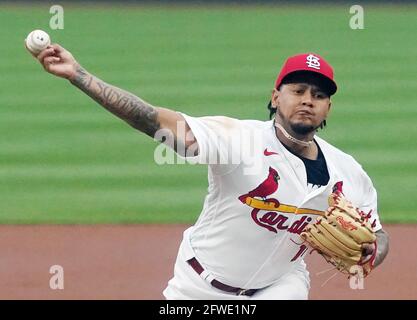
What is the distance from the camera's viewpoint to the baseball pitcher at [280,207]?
4.54m

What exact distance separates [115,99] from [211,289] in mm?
1075

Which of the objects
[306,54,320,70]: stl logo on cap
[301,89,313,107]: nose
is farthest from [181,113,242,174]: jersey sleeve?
[306,54,320,70]: stl logo on cap

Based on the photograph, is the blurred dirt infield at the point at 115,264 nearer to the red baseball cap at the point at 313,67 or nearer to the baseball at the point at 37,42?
the red baseball cap at the point at 313,67

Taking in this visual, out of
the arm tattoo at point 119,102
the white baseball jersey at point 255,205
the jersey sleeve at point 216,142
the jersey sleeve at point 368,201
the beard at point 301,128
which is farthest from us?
the jersey sleeve at point 368,201

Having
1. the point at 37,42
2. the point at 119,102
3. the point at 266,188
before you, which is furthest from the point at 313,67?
the point at 37,42

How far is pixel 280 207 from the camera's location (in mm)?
4605

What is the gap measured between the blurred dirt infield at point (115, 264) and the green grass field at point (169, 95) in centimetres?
61

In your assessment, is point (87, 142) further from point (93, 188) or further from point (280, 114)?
point (280, 114)

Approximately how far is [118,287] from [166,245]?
45.4 inches

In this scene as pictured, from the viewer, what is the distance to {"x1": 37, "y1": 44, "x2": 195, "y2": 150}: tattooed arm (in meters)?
4.01

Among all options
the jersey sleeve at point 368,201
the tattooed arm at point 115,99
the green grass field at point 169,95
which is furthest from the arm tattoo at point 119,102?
the green grass field at point 169,95

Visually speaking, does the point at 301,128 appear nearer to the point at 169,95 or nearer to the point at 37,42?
the point at 37,42
